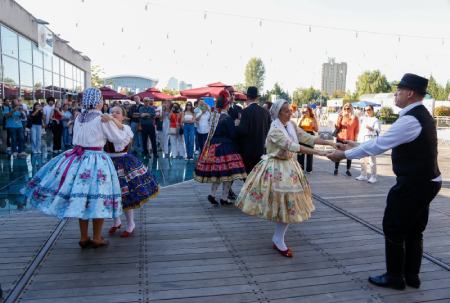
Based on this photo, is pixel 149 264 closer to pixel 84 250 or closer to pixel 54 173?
pixel 84 250

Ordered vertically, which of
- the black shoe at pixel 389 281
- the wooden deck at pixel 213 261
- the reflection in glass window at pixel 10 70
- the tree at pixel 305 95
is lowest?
the wooden deck at pixel 213 261

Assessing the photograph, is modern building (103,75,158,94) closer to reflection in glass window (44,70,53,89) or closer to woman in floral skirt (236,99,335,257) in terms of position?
reflection in glass window (44,70,53,89)

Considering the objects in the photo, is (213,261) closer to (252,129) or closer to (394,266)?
(394,266)

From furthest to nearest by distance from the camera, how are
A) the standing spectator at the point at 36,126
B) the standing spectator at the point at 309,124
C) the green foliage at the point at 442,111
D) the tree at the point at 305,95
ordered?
the tree at the point at 305,95, the green foliage at the point at 442,111, the standing spectator at the point at 36,126, the standing spectator at the point at 309,124

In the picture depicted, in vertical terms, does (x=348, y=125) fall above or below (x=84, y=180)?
above

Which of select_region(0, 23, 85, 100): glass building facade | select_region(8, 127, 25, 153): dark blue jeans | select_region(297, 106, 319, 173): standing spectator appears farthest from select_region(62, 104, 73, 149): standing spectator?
select_region(297, 106, 319, 173): standing spectator

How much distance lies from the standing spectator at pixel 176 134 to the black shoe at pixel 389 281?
8.39 meters

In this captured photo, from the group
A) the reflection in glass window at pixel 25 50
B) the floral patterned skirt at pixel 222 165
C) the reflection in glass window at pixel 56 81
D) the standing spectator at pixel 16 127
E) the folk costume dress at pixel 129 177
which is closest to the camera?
the folk costume dress at pixel 129 177

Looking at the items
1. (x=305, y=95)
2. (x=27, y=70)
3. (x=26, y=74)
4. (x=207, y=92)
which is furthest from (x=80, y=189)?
(x=305, y=95)

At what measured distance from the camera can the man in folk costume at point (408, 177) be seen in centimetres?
311

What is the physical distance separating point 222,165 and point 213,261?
2.06 m

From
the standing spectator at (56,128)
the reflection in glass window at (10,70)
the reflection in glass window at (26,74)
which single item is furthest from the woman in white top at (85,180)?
the reflection in glass window at (26,74)

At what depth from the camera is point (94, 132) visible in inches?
155

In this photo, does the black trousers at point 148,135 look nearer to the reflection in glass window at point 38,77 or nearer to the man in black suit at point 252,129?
the man in black suit at point 252,129
